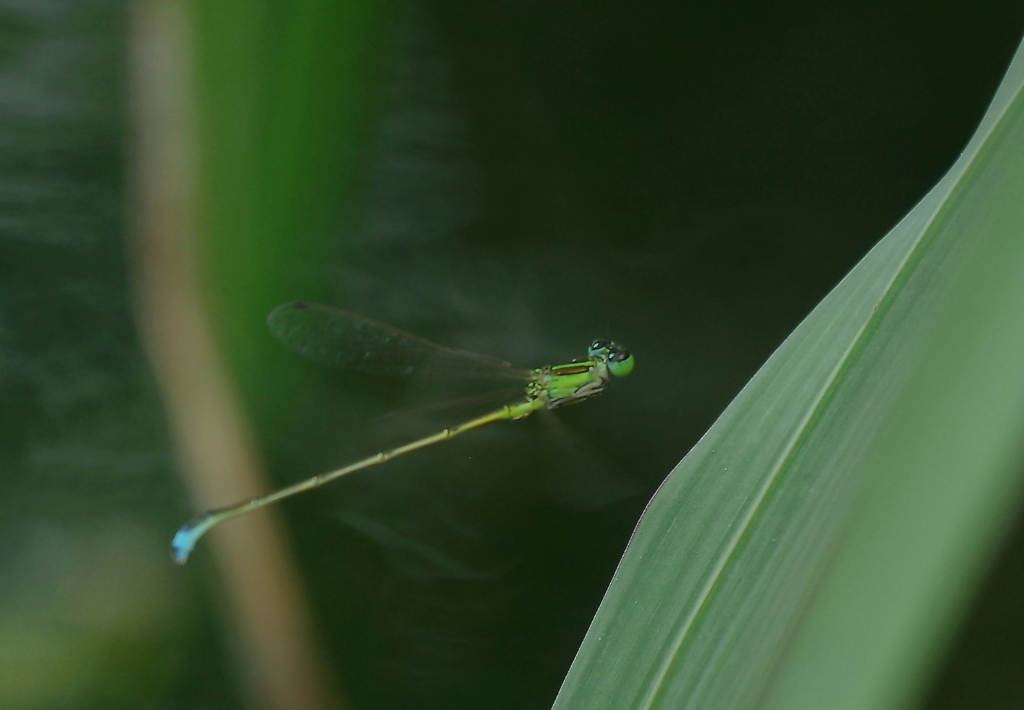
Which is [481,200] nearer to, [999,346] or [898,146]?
[898,146]

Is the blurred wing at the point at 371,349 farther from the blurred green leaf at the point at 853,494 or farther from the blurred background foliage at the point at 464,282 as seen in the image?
the blurred green leaf at the point at 853,494

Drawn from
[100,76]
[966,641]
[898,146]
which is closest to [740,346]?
[898,146]

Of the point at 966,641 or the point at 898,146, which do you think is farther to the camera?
the point at 898,146

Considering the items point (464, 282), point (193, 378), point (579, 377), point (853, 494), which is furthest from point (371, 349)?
point (853, 494)

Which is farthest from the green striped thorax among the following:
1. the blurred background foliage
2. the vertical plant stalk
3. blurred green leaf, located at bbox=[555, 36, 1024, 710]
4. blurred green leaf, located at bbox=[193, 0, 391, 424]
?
blurred green leaf, located at bbox=[555, 36, 1024, 710]

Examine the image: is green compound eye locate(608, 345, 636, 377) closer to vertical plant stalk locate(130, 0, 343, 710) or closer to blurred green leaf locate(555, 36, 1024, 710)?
vertical plant stalk locate(130, 0, 343, 710)
